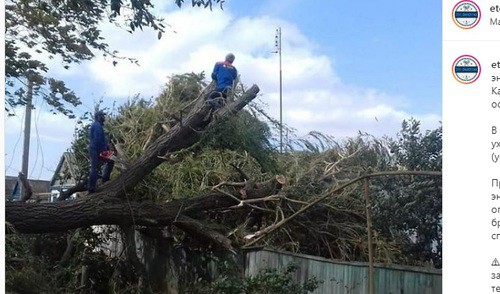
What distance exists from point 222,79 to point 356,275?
136 inches

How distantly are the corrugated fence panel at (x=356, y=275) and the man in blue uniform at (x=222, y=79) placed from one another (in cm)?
216

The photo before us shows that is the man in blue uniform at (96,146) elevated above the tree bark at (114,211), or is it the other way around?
the man in blue uniform at (96,146)

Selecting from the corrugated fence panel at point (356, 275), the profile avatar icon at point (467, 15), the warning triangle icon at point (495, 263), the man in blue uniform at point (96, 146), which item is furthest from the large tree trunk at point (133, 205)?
the warning triangle icon at point (495, 263)

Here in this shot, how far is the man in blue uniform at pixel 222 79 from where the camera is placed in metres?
8.51

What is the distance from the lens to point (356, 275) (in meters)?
6.85

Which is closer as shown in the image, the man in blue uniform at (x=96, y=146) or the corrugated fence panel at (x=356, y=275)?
the corrugated fence panel at (x=356, y=275)

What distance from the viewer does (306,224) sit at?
9508 mm

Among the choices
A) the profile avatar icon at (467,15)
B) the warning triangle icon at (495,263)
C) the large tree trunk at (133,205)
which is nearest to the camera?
the warning triangle icon at (495,263)

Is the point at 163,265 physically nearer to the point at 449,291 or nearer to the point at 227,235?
the point at 227,235

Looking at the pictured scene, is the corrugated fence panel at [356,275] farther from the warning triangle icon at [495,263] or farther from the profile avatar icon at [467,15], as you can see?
the profile avatar icon at [467,15]

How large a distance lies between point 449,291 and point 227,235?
5.84 meters

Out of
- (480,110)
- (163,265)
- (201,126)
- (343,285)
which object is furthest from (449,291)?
(163,265)

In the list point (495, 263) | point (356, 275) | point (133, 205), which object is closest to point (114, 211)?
point (133, 205)

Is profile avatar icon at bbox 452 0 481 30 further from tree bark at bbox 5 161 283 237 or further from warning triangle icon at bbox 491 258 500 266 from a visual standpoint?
tree bark at bbox 5 161 283 237
